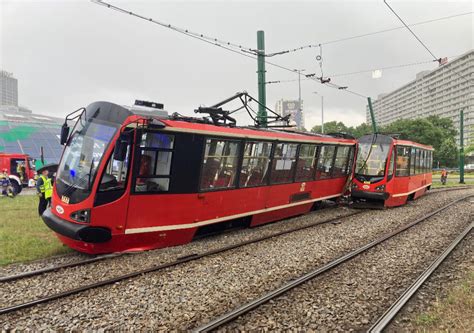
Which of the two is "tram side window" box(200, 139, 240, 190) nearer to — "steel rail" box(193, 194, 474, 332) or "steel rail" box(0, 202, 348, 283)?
"steel rail" box(0, 202, 348, 283)

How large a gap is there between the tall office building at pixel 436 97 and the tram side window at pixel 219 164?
351ft

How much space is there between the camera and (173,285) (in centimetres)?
527

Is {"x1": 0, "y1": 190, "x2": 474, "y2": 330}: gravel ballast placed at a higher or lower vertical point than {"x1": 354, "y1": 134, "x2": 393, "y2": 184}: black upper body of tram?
lower

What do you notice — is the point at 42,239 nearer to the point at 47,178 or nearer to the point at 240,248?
the point at 47,178

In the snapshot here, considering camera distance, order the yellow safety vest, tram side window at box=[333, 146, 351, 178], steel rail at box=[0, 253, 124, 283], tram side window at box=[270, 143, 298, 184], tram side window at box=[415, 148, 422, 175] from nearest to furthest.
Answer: steel rail at box=[0, 253, 124, 283], the yellow safety vest, tram side window at box=[270, 143, 298, 184], tram side window at box=[333, 146, 351, 178], tram side window at box=[415, 148, 422, 175]

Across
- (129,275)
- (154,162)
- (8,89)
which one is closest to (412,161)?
(154,162)

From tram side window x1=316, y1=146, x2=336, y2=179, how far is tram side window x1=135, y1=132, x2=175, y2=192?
6.57 meters

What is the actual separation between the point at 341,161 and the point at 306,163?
2.91 m


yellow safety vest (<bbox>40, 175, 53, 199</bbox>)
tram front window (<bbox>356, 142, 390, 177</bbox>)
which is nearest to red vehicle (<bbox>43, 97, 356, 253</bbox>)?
yellow safety vest (<bbox>40, 175, 53, 199</bbox>)

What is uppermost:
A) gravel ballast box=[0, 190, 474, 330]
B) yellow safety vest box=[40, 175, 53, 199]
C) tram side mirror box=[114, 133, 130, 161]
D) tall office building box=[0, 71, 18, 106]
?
tall office building box=[0, 71, 18, 106]

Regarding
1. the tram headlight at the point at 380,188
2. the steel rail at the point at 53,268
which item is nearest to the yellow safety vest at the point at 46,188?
the steel rail at the point at 53,268

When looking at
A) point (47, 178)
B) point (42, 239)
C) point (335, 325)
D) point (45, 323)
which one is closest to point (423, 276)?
point (335, 325)

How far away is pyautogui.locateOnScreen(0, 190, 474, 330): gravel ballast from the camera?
4238 millimetres

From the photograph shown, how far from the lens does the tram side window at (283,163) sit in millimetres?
9852
